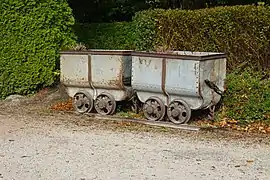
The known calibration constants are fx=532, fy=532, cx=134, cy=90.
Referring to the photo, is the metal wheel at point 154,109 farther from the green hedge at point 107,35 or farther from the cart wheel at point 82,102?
the green hedge at point 107,35

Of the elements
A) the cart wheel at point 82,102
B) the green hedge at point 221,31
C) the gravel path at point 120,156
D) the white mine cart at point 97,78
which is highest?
the green hedge at point 221,31

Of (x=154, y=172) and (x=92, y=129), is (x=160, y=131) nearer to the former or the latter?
(x=92, y=129)

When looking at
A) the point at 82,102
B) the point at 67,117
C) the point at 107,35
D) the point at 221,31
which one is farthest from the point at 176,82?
the point at 107,35

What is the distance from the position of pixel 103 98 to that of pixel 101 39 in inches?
184

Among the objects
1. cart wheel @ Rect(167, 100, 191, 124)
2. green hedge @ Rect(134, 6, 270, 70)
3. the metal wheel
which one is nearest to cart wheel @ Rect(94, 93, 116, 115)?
the metal wheel

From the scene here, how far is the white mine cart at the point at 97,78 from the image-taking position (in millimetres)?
9008

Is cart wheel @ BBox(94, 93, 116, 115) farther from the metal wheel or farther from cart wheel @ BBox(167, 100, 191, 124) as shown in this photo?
cart wheel @ BBox(167, 100, 191, 124)

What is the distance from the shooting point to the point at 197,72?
8.16 m

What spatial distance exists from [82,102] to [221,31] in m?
3.16

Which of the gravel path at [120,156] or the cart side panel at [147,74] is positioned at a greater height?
the cart side panel at [147,74]

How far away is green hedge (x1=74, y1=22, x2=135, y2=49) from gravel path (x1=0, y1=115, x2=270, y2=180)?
17.5 ft

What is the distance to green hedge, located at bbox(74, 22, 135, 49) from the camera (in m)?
13.4

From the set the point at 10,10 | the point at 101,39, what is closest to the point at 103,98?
the point at 10,10

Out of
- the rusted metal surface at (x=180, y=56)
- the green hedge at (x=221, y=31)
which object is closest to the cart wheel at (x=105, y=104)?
the rusted metal surface at (x=180, y=56)
